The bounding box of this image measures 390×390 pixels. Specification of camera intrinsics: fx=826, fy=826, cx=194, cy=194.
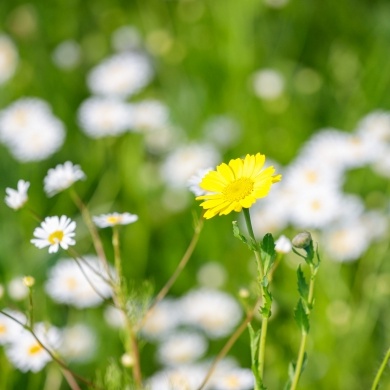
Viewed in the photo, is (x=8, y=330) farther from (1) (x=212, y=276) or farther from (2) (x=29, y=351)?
(1) (x=212, y=276)

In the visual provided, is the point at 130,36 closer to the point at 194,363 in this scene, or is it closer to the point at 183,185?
the point at 183,185

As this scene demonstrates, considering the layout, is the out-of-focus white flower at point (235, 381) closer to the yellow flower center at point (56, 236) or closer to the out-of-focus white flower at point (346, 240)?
the yellow flower center at point (56, 236)

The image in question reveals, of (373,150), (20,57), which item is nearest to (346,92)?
(373,150)

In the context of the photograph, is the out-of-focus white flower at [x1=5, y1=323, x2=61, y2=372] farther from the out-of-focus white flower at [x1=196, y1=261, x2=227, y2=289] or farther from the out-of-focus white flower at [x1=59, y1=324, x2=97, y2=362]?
the out-of-focus white flower at [x1=196, y1=261, x2=227, y2=289]

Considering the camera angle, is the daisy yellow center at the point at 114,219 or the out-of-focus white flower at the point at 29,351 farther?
the out-of-focus white flower at the point at 29,351

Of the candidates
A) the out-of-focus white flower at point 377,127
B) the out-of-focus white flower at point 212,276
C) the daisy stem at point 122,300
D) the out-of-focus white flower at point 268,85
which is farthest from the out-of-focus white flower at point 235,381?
the out-of-focus white flower at point 268,85

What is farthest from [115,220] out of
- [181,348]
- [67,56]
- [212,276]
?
[67,56]
